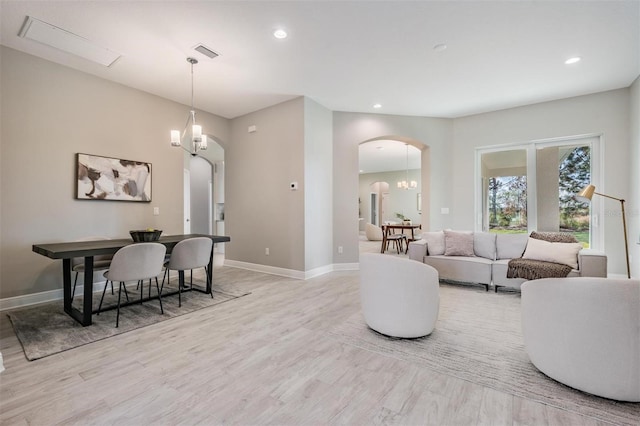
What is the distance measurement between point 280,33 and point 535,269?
408 cm

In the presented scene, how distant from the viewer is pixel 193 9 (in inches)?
103

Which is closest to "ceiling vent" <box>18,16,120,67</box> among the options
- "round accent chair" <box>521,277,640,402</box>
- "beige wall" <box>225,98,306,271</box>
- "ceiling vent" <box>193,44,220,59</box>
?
→ "ceiling vent" <box>193,44,220,59</box>

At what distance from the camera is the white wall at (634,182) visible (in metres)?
3.99

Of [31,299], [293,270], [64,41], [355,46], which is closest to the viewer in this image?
[64,41]

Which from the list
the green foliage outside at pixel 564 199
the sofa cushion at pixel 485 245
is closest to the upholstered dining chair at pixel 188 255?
the sofa cushion at pixel 485 245

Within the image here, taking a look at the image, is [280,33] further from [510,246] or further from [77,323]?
[510,246]

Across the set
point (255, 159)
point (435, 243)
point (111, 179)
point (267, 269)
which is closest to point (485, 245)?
point (435, 243)

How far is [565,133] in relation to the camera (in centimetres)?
479

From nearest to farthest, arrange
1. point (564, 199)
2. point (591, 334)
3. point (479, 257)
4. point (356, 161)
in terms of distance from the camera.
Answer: point (591, 334) < point (479, 257) < point (564, 199) < point (356, 161)

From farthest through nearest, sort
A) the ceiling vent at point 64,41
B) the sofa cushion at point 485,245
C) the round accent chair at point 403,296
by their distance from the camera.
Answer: the sofa cushion at point 485,245, the ceiling vent at point 64,41, the round accent chair at point 403,296

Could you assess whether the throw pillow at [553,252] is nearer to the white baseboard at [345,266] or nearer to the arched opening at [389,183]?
the white baseboard at [345,266]

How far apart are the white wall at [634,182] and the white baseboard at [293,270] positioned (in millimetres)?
4073

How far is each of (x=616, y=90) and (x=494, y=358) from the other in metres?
5.04

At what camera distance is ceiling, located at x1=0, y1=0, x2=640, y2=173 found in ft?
8.63
